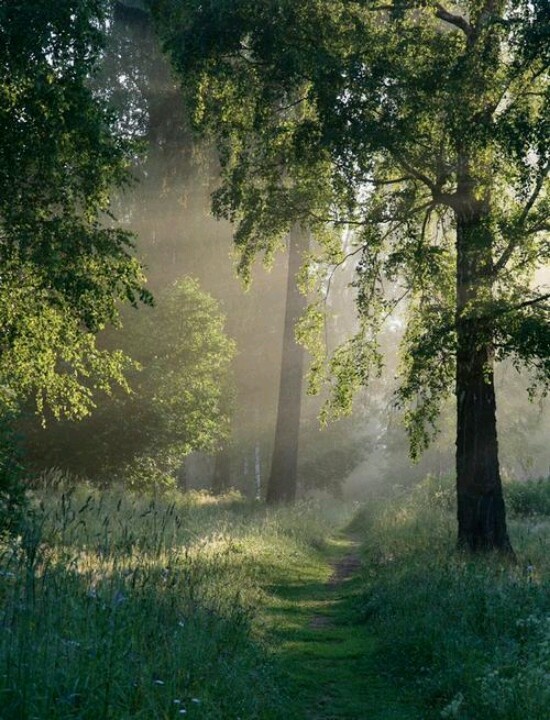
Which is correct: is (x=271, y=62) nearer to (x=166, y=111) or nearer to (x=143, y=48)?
(x=166, y=111)

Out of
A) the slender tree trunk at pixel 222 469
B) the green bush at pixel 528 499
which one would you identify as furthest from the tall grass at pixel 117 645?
the slender tree trunk at pixel 222 469

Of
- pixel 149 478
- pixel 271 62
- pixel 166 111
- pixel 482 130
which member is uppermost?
pixel 166 111

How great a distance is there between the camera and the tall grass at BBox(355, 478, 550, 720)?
674 centimetres

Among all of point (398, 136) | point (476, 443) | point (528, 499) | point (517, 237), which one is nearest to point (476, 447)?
point (476, 443)

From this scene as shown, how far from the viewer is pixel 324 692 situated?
8.32 metres

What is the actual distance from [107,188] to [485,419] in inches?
289

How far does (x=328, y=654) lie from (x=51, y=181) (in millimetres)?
7202

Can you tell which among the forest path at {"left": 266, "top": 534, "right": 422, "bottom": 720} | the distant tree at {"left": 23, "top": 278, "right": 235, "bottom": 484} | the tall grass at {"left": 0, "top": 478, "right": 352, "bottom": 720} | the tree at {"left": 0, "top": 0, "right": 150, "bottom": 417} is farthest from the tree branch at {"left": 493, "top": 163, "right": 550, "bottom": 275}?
the distant tree at {"left": 23, "top": 278, "right": 235, "bottom": 484}

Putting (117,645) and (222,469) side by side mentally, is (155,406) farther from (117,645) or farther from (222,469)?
(117,645)

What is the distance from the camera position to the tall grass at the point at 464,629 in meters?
6.74

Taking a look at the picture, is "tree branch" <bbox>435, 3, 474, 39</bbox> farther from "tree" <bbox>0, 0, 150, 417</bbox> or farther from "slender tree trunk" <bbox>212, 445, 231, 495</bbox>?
"slender tree trunk" <bbox>212, 445, 231, 495</bbox>

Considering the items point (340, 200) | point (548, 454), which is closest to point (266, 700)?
point (340, 200)

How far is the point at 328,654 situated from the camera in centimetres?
977

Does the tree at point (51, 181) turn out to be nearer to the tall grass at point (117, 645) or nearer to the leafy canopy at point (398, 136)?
the leafy canopy at point (398, 136)
